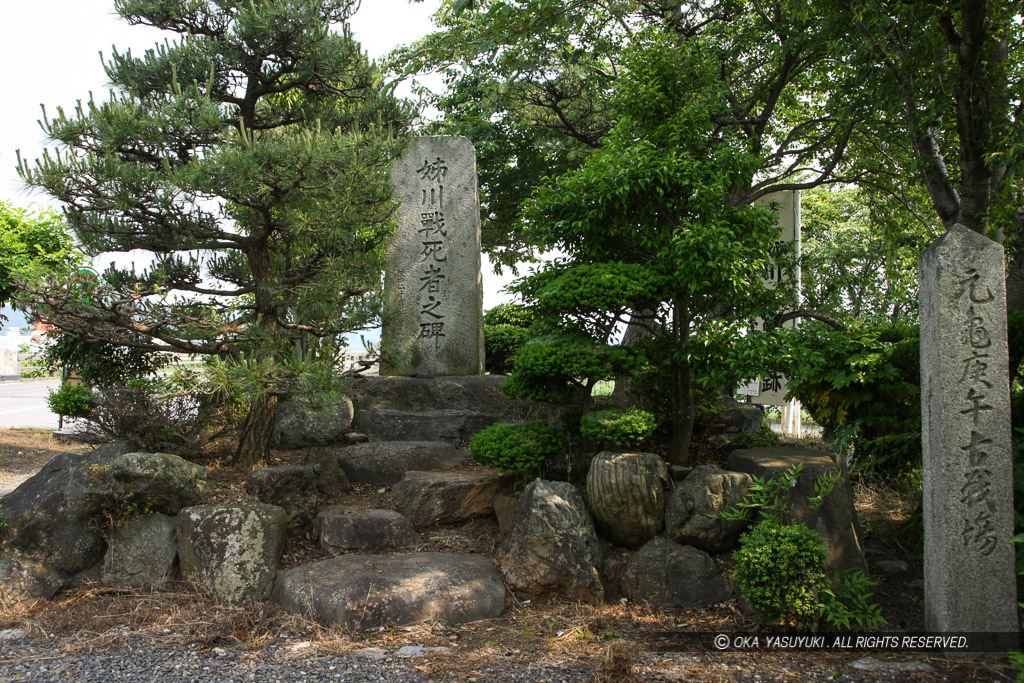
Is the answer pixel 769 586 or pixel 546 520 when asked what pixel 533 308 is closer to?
pixel 546 520

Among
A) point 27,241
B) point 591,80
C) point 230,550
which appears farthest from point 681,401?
point 27,241

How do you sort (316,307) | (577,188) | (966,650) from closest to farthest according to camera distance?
(966,650), (577,188), (316,307)

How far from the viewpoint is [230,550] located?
430 centimetres

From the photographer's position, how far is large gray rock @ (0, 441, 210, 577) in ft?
14.5

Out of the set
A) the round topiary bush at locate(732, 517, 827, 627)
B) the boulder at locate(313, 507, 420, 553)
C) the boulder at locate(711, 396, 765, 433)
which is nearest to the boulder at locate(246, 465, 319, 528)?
the boulder at locate(313, 507, 420, 553)

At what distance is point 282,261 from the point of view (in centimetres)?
590

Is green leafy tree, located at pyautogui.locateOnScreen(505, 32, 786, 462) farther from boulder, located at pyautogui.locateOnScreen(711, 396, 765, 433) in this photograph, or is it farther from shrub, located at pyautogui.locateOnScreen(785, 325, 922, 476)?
boulder, located at pyautogui.locateOnScreen(711, 396, 765, 433)

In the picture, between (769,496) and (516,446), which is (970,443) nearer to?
(769,496)

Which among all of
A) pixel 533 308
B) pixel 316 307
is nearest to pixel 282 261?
pixel 316 307

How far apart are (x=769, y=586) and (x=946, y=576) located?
2.81ft

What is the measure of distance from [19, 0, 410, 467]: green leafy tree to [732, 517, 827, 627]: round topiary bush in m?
2.85

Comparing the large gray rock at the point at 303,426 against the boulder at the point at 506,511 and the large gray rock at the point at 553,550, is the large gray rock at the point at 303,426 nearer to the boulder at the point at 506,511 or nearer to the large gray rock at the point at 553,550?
the boulder at the point at 506,511

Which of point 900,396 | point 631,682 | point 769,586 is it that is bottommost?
point 631,682

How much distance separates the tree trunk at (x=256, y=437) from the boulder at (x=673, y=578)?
9.72 feet
